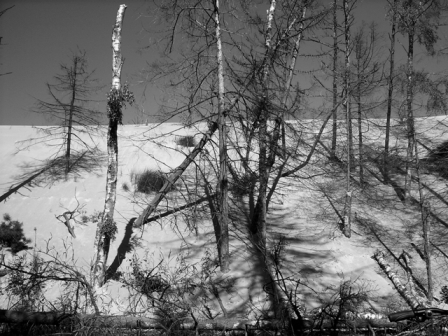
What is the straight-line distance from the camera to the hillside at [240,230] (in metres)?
10.5

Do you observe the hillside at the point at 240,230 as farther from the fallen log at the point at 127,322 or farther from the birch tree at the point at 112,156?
the fallen log at the point at 127,322

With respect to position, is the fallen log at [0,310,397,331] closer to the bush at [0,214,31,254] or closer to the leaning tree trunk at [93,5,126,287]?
the leaning tree trunk at [93,5,126,287]

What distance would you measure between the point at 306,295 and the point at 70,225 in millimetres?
8357

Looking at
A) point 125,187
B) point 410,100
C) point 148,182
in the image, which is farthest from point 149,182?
point 410,100

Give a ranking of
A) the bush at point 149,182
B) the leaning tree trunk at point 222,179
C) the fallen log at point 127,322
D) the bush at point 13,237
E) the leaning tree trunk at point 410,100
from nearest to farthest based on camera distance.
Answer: the fallen log at point 127,322 < the leaning tree trunk at point 222,179 < the bush at point 13,237 < the leaning tree trunk at point 410,100 < the bush at point 149,182

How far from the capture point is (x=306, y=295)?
9.93 m

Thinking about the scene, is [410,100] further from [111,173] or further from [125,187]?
[125,187]

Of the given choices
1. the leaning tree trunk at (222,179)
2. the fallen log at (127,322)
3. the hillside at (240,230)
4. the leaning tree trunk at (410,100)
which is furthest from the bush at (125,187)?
the leaning tree trunk at (410,100)

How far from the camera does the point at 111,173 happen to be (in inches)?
434

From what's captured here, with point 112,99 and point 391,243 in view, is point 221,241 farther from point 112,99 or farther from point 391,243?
point 391,243

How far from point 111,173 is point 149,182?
17.9 ft

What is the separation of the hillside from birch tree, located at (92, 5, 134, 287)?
0.54 metres

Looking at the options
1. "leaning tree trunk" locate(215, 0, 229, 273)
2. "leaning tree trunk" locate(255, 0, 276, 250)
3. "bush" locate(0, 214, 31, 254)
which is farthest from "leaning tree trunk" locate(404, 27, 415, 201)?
"bush" locate(0, 214, 31, 254)

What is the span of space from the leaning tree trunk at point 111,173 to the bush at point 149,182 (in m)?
5.09
